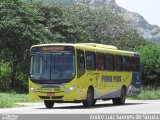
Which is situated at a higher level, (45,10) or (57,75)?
(45,10)

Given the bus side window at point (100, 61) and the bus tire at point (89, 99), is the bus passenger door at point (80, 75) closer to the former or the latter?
the bus tire at point (89, 99)

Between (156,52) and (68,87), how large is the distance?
4444 cm

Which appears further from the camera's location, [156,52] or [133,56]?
[156,52]

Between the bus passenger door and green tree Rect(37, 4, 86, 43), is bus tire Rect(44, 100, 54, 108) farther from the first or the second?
green tree Rect(37, 4, 86, 43)

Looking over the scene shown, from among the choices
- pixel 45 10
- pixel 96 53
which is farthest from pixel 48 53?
pixel 45 10

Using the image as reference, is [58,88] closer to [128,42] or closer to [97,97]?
[97,97]

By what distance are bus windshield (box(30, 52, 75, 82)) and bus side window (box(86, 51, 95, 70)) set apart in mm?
1525

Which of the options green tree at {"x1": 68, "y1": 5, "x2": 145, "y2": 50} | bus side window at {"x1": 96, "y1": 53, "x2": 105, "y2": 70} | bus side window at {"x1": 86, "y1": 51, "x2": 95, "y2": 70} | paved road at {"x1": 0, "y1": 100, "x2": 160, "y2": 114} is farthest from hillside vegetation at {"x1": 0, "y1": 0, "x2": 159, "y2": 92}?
paved road at {"x1": 0, "y1": 100, "x2": 160, "y2": 114}

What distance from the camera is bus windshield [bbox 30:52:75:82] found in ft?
86.3

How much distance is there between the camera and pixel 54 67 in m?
26.4

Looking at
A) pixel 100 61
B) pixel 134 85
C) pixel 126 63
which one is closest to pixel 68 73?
pixel 100 61

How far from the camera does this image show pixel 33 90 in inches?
1051

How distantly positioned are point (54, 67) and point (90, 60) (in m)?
2.51

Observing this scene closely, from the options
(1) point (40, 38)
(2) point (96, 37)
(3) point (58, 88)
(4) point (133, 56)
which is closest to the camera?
(3) point (58, 88)
